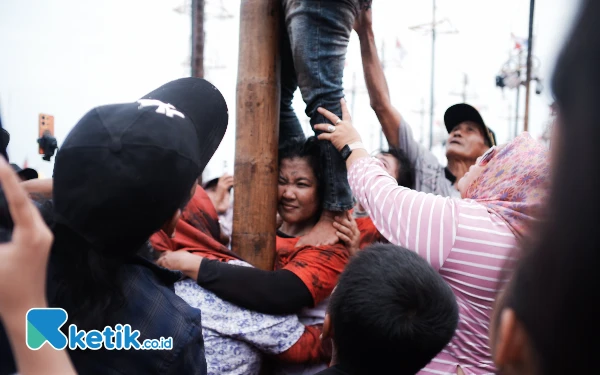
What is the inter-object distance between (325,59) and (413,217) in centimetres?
90

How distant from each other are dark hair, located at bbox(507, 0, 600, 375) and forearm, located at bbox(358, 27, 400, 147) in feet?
7.25

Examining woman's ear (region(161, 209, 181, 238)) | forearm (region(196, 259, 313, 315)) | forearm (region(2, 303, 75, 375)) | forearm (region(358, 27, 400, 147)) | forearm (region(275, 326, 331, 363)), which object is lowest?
forearm (region(275, 326, 331, 363))

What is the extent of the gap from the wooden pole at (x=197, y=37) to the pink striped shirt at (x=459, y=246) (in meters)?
6.45

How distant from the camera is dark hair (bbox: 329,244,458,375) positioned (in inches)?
52.5

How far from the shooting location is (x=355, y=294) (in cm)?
140

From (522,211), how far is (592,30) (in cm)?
121

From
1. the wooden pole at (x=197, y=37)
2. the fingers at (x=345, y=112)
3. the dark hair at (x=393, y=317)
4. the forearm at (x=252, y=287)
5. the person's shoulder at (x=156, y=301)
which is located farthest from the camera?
the wooden pole at (x=197, y=37)

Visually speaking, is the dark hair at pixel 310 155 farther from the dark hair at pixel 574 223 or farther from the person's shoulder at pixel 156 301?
the dark hair at pixel 574 223

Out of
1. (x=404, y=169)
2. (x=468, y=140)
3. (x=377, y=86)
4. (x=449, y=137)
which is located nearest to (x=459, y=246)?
(x=377, y=86)

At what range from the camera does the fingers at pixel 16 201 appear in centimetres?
62

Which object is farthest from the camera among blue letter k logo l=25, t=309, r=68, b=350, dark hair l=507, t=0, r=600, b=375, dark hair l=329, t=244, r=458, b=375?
dark hair l=329, t=244, r=458, b=375

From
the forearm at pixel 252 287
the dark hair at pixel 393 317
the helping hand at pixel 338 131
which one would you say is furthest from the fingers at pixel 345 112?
the dark hair at pixel 393 317

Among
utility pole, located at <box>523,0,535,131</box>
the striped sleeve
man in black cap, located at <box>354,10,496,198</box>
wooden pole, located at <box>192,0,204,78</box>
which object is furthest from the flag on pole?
the striped sleeve

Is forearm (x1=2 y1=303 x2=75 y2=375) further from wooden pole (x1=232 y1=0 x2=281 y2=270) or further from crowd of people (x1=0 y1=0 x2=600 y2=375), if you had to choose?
wooden pole (x1=232 y1=0 x2=281 y2=270)
